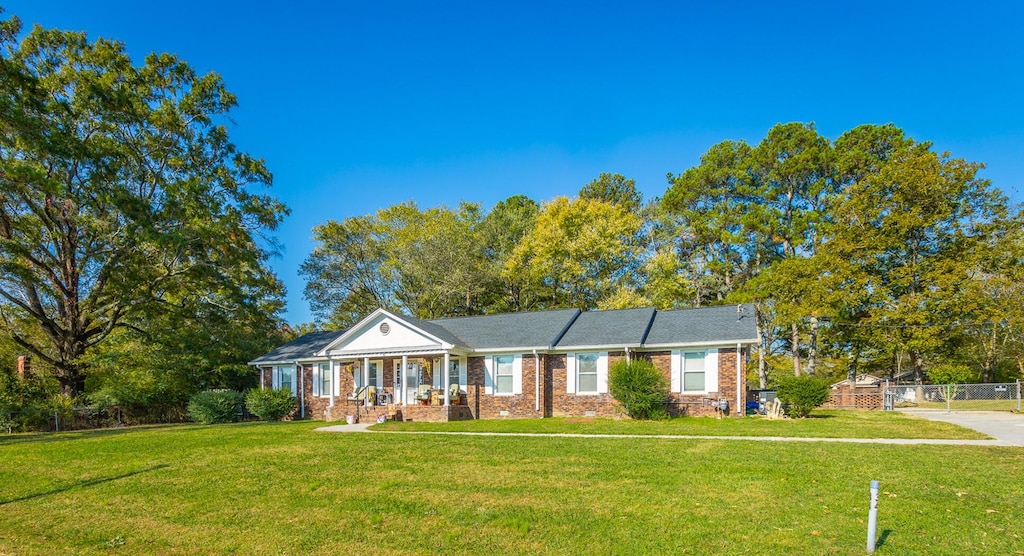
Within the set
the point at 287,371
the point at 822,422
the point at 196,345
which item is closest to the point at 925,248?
the point at 822,422

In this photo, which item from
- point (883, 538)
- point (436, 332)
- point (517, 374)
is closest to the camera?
point (883, 538)

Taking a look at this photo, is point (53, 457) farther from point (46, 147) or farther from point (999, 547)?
point (999, 547)

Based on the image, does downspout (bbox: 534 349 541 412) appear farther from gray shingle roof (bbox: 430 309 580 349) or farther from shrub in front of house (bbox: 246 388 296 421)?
shrub in front of house (bbox: 246 388 296 421)

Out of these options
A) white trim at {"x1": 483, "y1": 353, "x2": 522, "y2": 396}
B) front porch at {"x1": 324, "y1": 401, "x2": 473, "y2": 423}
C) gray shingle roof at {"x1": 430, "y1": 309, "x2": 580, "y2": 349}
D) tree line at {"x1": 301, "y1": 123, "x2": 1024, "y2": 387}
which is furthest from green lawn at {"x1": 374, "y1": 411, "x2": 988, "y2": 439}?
tree line at {"x1": 301, "y1": 123, "x2": 1024, "y2": 387}

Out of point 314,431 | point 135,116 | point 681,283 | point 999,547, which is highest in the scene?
point 135,116

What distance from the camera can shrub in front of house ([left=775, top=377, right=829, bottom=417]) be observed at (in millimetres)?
17266

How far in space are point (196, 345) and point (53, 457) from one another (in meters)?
13.7

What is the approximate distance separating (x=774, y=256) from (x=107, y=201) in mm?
35461

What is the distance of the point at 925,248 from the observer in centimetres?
3091

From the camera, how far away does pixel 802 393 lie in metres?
17.3

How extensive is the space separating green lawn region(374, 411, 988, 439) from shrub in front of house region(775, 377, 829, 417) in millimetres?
876

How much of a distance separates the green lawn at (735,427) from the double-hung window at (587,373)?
6.88ft

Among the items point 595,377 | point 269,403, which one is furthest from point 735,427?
point 269,403

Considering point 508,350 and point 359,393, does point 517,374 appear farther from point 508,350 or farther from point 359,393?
point 359,393
